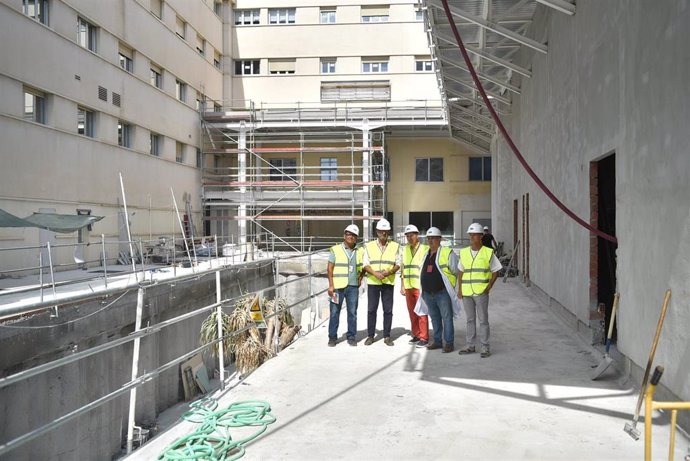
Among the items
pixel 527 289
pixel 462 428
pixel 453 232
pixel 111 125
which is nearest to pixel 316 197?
pixel 453 232

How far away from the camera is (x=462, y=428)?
4.75m

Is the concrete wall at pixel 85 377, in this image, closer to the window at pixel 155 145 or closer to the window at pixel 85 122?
the window at pixel 85 122

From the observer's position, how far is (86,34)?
20672mm

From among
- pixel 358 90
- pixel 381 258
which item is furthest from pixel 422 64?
pixel 381 258

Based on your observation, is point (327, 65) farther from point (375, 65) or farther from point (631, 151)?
point (631, 151)

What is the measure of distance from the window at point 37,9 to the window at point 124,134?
5.15 m

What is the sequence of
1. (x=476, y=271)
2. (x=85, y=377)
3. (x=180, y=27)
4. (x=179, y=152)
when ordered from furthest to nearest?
(x=179, y=152), (x=180, y=27), (x=85, y=377), (x=476, y=271)

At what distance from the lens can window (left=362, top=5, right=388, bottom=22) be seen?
32688 millimetres

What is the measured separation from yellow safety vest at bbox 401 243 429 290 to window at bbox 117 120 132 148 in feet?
58.3

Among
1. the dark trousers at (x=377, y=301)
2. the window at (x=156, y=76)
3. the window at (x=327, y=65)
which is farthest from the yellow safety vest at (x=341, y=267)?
the window at (x=327, y=65)

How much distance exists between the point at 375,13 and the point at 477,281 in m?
28.5

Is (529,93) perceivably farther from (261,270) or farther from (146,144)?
(146,144)

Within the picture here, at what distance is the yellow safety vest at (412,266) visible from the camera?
316 inches

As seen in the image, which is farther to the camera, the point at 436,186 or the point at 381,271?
the point at 436,186
